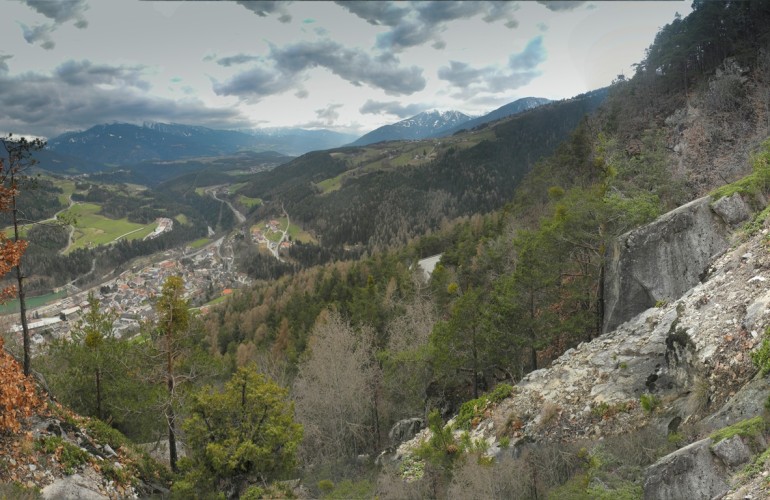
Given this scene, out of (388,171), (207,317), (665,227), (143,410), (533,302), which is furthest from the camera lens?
(388,171)

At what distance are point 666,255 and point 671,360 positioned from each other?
5882 mm

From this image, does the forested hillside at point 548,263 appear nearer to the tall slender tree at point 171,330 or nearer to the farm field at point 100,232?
the tall slender tree at point 171,330

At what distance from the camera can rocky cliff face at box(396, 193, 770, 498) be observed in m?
7.94

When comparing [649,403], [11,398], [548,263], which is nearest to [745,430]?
[649,403]

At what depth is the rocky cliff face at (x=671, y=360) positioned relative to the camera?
7.94 meters

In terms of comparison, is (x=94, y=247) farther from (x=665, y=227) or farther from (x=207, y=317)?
(x=665, y=227)

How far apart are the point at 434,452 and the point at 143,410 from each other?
43.8 feet

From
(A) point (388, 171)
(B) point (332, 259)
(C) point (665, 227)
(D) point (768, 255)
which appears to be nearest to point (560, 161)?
(C) point (665, 227)

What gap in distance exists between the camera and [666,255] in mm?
15875

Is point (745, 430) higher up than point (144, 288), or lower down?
higher up

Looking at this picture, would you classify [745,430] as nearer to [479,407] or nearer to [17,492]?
[479,407]

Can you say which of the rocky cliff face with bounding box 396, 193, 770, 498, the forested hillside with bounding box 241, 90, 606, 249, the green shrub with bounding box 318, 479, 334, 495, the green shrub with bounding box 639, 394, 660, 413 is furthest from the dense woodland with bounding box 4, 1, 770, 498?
the forested hillside with bounding box 241, 90, 606, 249

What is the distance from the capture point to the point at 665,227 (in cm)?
1606

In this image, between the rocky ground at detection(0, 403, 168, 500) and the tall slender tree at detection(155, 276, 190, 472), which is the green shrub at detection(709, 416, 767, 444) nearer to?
the rocky ground at detection(0, 403, 168, 500)
